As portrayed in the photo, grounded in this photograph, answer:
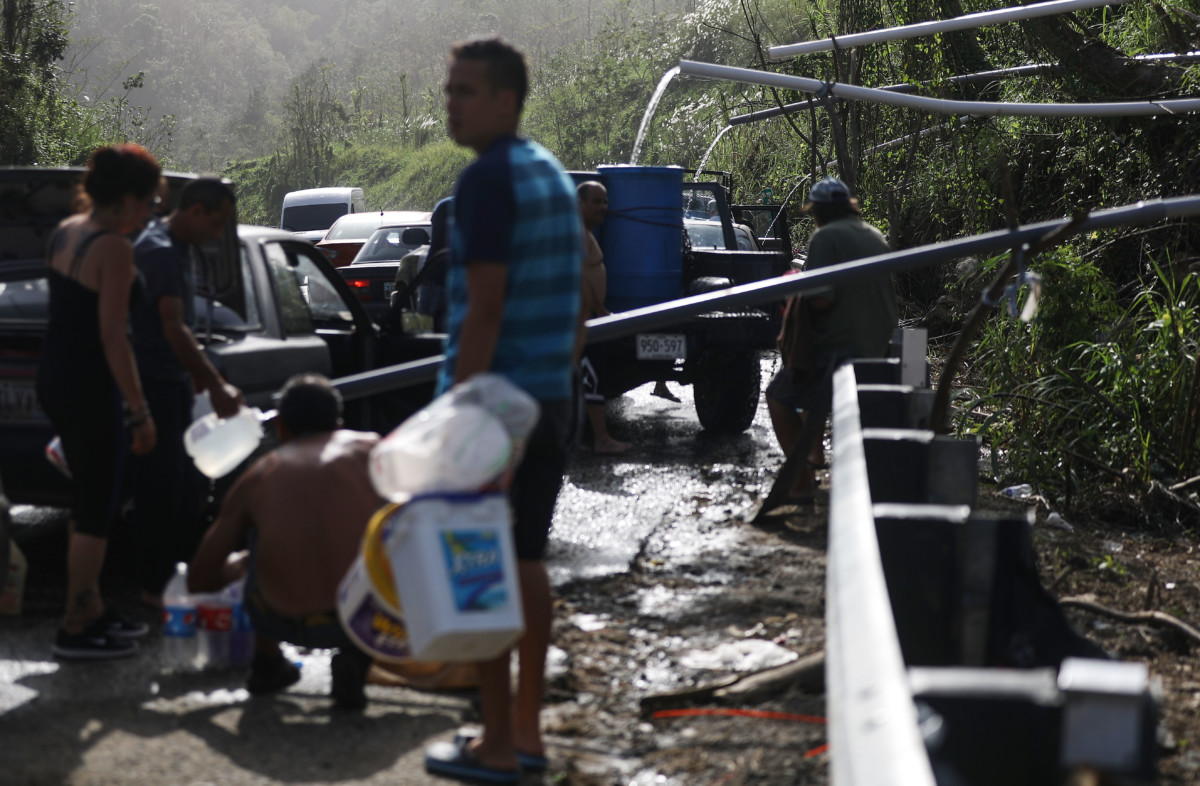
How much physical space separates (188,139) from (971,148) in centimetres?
10535

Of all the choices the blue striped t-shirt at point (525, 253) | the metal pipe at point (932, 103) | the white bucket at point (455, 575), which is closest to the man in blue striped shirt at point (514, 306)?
the blue striped t-shirt at point (525, 253)

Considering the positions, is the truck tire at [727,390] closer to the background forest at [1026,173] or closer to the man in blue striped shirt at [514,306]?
the background forest at [1026,173]

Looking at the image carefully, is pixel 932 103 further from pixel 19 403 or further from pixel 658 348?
pixel 19 403

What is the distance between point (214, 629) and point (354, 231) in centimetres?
1671

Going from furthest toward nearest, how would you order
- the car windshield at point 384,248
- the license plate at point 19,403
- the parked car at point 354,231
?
the parked car at point 354,231
the car windshield at point 384,248
the license plate at point 19,403

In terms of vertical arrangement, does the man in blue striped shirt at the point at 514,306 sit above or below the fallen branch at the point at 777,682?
above

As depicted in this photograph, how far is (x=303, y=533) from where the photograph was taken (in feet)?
12.9

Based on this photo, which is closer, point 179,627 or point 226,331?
point 179,627

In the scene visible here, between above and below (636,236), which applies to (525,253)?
below

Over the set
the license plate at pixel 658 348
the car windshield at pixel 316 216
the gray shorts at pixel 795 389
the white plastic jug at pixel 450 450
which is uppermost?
the car windshield at pixel 316 216

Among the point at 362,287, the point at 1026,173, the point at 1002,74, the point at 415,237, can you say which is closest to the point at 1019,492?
the point at 1026,173

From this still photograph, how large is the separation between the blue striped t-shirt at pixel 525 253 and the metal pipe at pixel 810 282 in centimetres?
169

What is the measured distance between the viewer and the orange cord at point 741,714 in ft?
13.0

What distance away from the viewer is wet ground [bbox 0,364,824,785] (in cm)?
356
